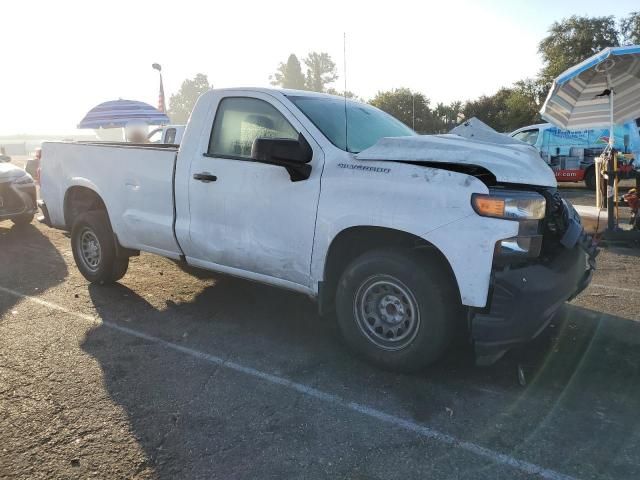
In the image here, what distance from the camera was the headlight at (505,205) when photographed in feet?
9.91

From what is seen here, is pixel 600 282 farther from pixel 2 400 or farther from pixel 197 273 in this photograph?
pixel 2 400

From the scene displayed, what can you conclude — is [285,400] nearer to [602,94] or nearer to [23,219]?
[602,94]

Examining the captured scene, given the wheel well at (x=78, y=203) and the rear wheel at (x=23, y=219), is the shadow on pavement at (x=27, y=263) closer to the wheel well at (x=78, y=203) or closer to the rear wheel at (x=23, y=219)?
the rear wheel at (x=23, y=219)

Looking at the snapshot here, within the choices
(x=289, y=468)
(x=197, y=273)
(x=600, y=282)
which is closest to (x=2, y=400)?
(x=289, y=468)

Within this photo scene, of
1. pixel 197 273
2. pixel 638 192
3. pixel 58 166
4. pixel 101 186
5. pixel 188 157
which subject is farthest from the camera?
pixel 638 192

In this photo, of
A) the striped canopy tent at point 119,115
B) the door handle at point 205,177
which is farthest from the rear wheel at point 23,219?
the striped canopy tent at point 119,115

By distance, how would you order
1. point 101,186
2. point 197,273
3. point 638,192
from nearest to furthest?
1. point 101,186
2. point 197,273
3. point 638,192

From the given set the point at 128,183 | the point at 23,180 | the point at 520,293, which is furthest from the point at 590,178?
the point at 23,180

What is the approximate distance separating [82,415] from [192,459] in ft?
2.80

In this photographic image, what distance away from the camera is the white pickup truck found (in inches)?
121

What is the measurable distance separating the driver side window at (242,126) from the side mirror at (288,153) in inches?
13.6

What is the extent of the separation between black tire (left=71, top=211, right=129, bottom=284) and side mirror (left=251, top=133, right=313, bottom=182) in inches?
97.7

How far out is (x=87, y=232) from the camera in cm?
559

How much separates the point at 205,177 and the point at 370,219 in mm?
1589
